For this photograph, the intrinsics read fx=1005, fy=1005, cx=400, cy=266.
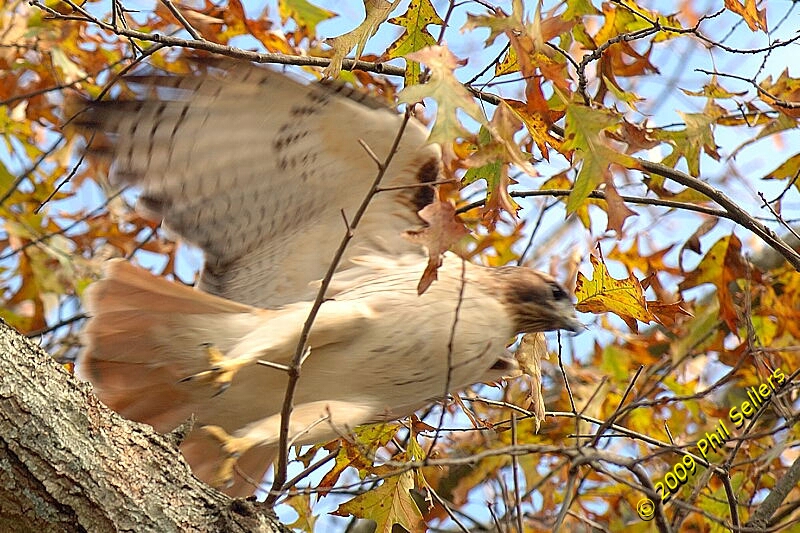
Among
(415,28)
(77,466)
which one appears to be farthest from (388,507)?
(415,28)

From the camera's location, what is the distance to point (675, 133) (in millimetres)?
3602

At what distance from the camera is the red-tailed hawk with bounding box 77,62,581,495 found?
3.39 metres

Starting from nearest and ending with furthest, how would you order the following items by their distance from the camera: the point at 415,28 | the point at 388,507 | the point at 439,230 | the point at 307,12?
the point at 439,230, the point at 415,28, the point at 388,507, the point at 307,12

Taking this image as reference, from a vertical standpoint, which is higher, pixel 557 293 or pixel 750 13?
pixel 750 13

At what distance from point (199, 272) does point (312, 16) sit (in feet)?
3.71

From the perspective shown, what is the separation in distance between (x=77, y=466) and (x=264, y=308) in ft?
4.86

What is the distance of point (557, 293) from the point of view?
152 inches

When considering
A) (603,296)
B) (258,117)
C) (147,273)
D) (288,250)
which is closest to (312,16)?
(258,117)

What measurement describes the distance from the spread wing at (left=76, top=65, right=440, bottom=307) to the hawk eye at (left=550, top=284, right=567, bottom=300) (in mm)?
575

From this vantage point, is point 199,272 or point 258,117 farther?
point 199,272

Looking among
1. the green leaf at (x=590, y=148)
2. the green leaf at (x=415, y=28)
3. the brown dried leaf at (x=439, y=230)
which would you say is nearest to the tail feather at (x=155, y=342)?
the green leaf at (x=415, y=28)

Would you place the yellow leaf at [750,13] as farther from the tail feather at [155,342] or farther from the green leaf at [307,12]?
the tail feather at [155,342]

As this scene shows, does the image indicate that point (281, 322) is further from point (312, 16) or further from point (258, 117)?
point (312, 16)

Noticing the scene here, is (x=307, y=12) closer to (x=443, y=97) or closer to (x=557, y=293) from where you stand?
(x=557, y=293)
